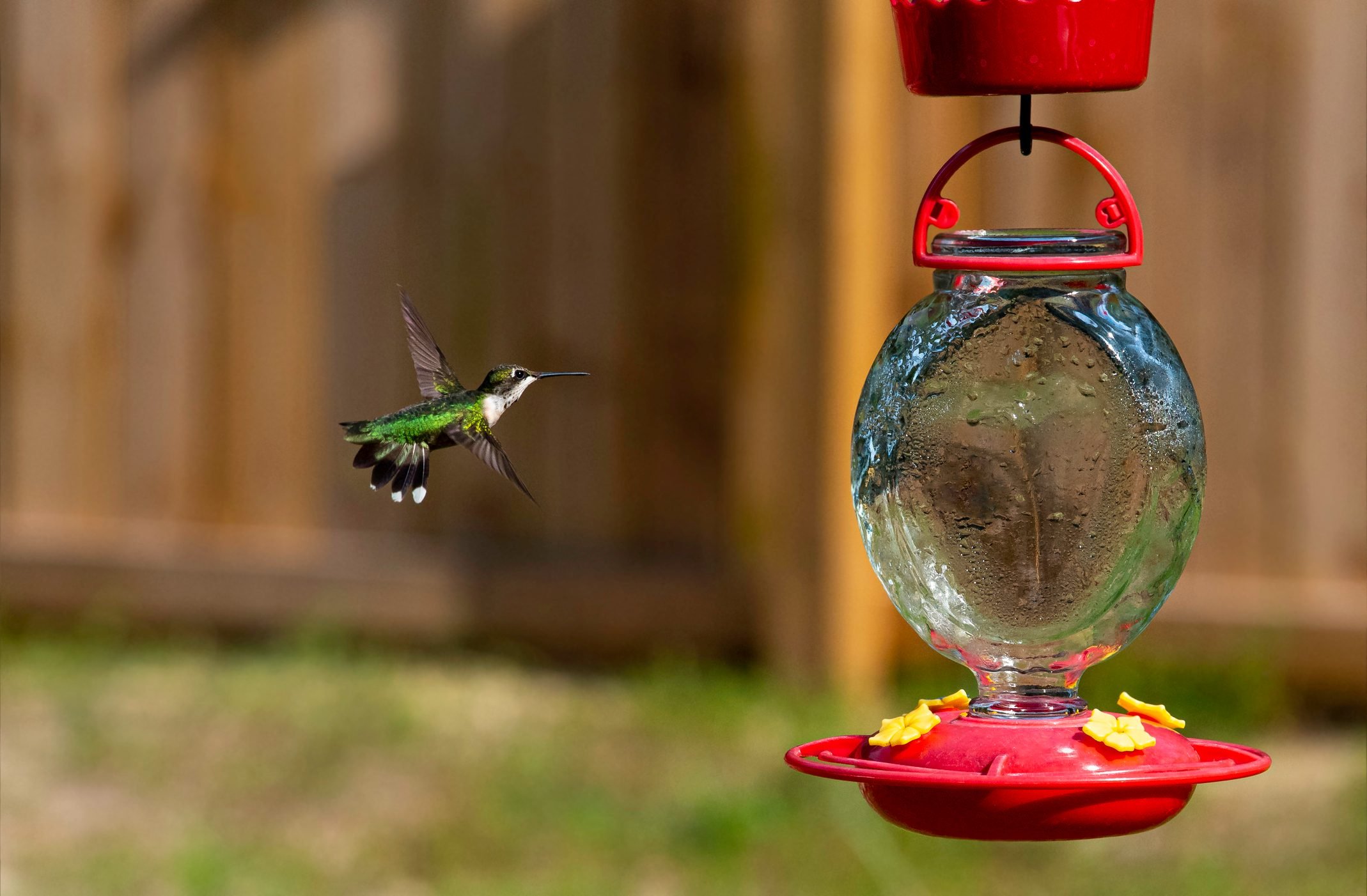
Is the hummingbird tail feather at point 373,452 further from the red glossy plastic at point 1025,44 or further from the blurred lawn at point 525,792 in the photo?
the blurred lawn at point 525,792

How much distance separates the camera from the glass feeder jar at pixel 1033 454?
1.75 meters

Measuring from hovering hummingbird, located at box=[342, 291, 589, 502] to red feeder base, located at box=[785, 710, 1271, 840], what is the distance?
38 cm

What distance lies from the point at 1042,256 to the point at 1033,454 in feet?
0.67

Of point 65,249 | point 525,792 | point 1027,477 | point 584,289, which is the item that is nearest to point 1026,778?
point 1027,477

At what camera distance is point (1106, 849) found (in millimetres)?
3738

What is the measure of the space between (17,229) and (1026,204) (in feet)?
9.36

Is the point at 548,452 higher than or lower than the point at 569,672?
higher

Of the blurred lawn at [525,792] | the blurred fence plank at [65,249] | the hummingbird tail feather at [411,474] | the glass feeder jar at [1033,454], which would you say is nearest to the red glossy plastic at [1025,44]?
the glass feeder jar at [1033,454]

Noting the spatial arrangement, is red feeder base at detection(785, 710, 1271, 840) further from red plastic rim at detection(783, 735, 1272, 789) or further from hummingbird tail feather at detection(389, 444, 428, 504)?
hummingbird tail feather at detection(389, 444, 428, 504)

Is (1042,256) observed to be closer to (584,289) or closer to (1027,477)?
(1027,477)

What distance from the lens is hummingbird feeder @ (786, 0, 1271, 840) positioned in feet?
5.35

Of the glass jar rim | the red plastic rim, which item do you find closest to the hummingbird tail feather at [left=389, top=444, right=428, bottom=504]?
the red plastic rim

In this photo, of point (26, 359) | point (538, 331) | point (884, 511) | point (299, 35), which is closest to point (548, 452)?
point (538, 331)

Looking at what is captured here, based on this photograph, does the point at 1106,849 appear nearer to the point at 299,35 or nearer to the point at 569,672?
the point at 569,672
